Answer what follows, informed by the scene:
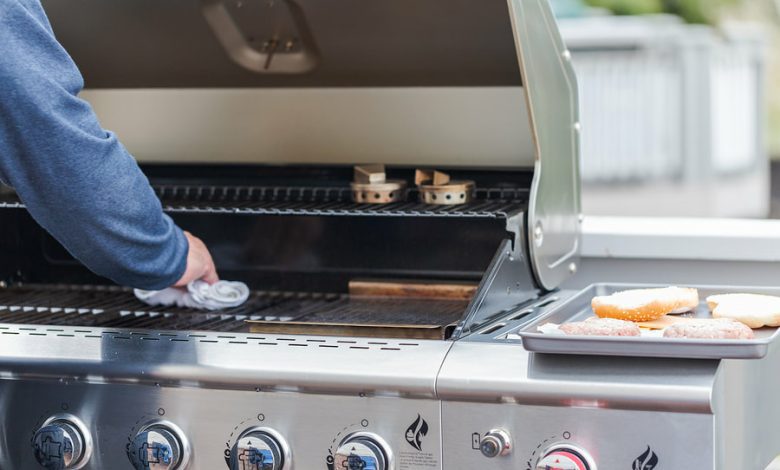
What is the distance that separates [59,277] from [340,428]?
1.06 metres

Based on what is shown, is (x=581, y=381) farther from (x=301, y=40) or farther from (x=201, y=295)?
(x=301, y=40)

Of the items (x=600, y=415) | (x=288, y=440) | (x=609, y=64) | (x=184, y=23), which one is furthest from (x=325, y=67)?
(x=609, y=64)

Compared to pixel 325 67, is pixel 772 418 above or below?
below

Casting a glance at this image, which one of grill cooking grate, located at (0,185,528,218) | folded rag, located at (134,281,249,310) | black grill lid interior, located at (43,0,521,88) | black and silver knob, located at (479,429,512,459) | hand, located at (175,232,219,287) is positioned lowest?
black and silver knob, located at (479,429,512,459)

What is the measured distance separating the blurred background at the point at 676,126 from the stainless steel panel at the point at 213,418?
22.4 ft

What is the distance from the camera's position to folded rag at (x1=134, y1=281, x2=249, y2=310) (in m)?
2.11

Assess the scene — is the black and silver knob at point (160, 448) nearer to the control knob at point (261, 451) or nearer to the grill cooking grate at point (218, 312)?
the control knob at point (261, 451)

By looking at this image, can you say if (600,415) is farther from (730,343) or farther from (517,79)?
(517,79)

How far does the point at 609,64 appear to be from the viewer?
848 cm

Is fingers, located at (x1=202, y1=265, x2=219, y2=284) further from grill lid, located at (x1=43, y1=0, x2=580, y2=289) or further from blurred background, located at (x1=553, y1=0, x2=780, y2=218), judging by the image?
blurred background, located at (x1=553, y1=0, x2=780, y2=218)

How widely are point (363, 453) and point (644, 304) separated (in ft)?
1.73

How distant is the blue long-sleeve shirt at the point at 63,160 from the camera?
1.64 meters

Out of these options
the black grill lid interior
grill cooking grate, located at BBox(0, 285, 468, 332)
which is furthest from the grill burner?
the black grill lid interior

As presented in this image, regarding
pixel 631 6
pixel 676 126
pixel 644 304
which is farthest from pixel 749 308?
pixel 631 6
